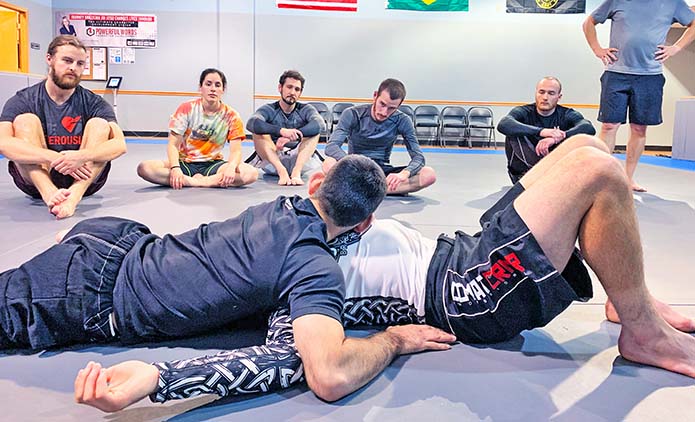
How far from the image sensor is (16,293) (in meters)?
1.47

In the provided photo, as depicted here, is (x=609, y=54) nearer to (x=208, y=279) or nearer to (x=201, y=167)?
(x=201, y=167)

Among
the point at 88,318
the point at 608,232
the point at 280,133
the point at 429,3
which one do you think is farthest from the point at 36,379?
the point at 429,3

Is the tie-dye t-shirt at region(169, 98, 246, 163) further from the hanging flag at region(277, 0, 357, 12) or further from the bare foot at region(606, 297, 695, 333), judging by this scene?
the hanging flag at region(277, 0, 357, 12)

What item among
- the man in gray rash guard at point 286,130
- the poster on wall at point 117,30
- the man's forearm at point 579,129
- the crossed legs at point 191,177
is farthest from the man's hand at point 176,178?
the poster on wall at point 117,30

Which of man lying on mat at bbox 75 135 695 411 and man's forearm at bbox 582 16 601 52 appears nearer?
man lying on mat at bbox 75 135 695 411

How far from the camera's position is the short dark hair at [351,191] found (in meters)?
→ 1.44

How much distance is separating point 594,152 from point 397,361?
0.73m

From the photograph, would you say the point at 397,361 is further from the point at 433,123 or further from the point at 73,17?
the point at 73,17

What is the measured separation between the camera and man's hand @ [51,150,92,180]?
11.1 feet

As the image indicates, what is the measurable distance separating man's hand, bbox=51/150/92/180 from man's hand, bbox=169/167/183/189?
100 centimetres

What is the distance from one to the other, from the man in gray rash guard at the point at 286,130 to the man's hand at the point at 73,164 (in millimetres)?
1979

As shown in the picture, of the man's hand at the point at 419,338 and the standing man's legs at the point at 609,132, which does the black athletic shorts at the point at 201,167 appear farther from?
the man's hand at the point at 419,338

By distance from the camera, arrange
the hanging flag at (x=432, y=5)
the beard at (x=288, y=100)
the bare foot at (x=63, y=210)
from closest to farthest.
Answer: the bare foot at (x=63, y=210) < the beard at (x=288, y=100) < the hanging flag at (x=432, y=5)

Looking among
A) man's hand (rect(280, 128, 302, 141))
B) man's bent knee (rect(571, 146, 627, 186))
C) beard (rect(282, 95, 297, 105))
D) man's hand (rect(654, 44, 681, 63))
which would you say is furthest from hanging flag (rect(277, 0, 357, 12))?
man's bent knee (rect(571, 146, 627, 186))
